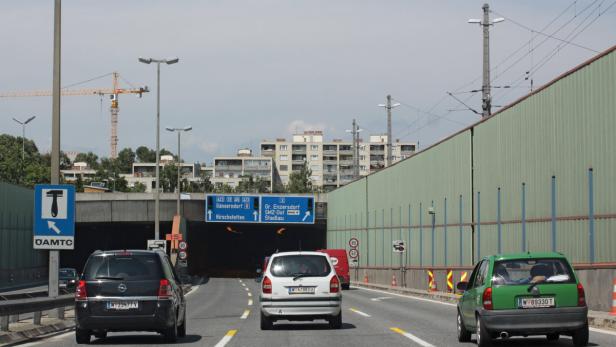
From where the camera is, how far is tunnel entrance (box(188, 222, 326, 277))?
323ft

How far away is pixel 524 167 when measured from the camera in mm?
39781

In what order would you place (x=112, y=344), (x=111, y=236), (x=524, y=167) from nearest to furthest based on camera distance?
1. (x=112, y=344)
2. (x=524, y=167)
3. (x=111, y=236)

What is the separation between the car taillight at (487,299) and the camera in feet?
50.0

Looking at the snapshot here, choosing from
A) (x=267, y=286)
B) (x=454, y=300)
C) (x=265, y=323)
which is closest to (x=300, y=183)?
(x=454, y=300)

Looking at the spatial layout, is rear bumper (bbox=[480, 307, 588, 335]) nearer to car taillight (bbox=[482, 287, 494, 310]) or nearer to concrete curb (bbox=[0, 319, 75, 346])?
car taillight (bbox=[482, 287, 494, 310])

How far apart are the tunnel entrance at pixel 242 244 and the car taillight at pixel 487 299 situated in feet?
262

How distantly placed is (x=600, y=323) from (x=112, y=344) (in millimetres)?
10285

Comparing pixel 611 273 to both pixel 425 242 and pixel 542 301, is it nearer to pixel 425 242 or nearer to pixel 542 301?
pixel 542 301

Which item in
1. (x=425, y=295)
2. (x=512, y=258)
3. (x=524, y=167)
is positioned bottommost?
(x=425, y=295)

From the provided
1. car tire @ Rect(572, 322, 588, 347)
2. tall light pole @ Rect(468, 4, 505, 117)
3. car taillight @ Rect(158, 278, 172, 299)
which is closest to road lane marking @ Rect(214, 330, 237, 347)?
car taillight @ Rect(158, 278, 172, 299)

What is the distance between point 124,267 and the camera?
17344 mm

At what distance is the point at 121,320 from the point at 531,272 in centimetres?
695

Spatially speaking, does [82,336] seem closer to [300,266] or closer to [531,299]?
[300,266]

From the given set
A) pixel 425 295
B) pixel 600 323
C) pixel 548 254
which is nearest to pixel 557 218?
pixel 425 295
